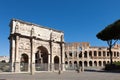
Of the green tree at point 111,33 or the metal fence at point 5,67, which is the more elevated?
the green tree at point 111,33

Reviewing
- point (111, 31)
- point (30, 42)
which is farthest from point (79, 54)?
point (30, 42)

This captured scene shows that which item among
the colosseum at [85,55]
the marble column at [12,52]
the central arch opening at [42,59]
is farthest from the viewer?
the colosseum at [85,55]

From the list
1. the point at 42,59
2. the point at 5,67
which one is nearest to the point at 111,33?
the point at 42,59

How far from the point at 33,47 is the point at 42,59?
5668mm

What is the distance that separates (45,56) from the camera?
4112cm

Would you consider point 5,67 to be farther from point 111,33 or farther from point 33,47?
point 111,33

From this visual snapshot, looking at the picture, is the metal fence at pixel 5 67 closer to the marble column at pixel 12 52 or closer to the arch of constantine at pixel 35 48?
the marble column at pixel 12 52

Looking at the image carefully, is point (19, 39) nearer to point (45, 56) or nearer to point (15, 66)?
point (15, 66)

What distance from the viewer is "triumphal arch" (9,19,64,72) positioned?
112ft

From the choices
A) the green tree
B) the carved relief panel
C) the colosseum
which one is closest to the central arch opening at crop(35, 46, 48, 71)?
the carved relief panel

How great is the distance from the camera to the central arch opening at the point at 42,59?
3722cm

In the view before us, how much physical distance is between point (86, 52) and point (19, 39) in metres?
45.0

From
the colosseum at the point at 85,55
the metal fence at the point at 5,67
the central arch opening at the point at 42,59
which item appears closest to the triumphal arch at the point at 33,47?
the central arch opening at the point at 42,59

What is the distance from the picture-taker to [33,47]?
1451 inches
